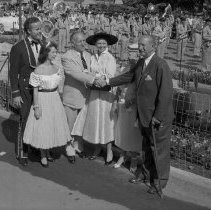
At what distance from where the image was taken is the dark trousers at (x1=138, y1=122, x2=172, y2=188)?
5609 millimetres

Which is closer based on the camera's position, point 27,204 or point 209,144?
point 27,204

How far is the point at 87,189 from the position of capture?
5.80 m

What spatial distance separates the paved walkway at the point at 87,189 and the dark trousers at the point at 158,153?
199 mm

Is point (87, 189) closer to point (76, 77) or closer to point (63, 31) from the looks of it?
point (76, 77)

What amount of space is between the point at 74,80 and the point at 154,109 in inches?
59.1

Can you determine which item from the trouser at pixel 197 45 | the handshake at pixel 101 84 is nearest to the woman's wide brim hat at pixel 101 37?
the handshake at pixel 101 84

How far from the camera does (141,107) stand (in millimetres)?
5629

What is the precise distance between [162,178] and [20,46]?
2.48 m

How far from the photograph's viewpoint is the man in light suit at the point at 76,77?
643cm

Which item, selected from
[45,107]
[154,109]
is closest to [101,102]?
[45,107]

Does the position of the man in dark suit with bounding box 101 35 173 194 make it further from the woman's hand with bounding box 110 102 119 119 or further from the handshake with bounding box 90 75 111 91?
the woman's hand with bounding box 110 102 119 119

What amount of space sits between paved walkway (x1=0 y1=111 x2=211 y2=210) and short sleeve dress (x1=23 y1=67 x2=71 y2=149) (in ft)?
1.34

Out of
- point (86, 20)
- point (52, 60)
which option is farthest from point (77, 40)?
point (86, 20)

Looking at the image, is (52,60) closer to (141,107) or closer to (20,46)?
(20,46)
